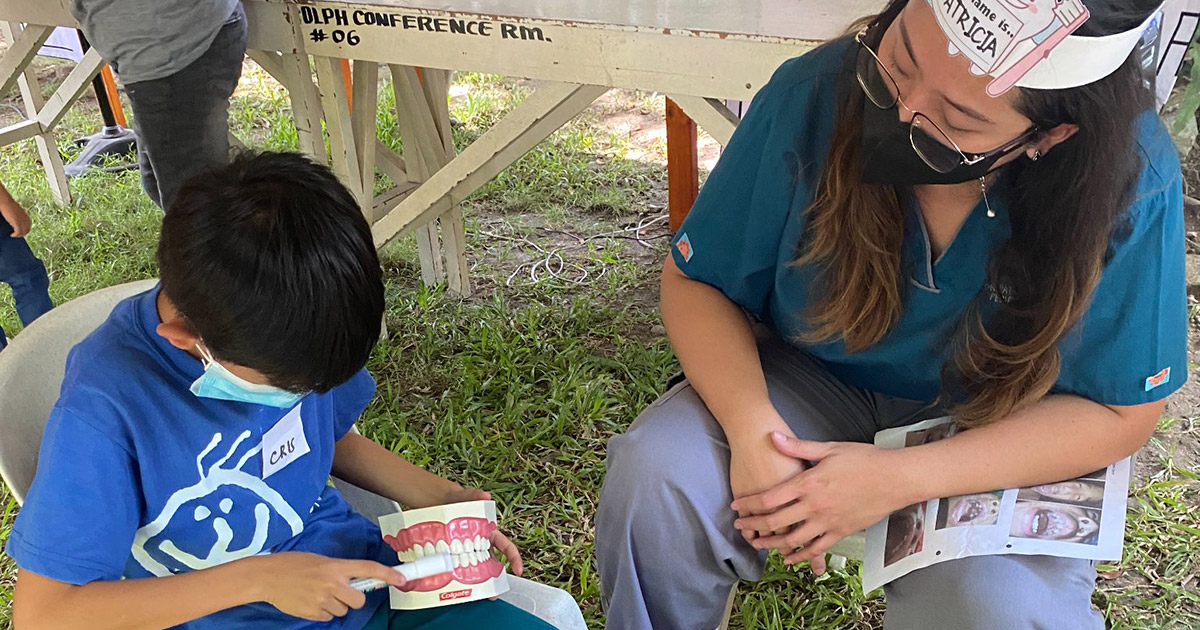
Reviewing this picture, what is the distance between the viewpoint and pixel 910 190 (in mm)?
1152

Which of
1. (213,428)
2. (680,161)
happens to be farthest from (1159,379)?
(680,161)

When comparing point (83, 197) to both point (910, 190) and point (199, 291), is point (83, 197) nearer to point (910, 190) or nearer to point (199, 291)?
point (199, 291)

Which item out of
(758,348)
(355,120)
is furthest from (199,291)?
(355,120)

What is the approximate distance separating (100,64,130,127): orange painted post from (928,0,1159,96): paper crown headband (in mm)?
3495

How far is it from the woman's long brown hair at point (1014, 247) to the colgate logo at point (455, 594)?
0.55m

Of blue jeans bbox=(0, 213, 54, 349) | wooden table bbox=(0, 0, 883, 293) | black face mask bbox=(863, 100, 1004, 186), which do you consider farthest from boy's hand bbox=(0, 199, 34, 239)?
black face mask bbox=(863, 100, 1004, 186)

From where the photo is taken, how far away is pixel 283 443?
3.58 feet

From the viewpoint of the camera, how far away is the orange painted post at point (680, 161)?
2887 mm

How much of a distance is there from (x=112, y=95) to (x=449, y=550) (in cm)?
347

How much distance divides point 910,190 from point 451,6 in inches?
43.0

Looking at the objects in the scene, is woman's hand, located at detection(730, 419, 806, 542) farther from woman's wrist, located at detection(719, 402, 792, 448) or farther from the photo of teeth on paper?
the photo of teeth on paper

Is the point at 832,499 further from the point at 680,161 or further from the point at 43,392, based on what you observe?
the point at 680,161

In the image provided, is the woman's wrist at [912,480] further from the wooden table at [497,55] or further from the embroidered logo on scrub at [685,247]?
the wooden table at [497,55]

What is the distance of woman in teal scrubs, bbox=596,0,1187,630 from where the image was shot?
3.33ft
